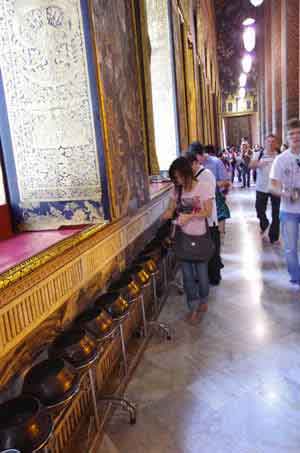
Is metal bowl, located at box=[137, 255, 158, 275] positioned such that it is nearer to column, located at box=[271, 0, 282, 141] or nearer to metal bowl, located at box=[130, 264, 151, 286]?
metal bowl, located at box=[130, 264, 151, 286]

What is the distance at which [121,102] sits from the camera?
13.4 ft

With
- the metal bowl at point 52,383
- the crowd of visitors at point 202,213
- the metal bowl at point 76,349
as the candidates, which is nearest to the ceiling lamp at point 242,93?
the crowd of visitors at point 202,213

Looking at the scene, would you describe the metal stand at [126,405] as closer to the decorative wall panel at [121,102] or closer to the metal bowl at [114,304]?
the metal bowl at [114,304]

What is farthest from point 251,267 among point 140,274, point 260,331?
point 140,274

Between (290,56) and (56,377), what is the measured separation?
13.8 meters

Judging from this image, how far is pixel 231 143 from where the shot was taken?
4494 cm

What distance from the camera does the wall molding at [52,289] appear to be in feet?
7.27

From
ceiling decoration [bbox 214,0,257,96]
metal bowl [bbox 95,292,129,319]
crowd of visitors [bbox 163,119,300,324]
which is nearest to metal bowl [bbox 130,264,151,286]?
metal bowl [bbox 95,292,129,319]

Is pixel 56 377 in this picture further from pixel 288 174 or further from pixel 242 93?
pixel 242 93

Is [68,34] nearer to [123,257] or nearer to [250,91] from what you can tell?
[123,257]

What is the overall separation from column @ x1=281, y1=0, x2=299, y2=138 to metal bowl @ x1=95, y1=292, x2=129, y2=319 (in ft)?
41.1

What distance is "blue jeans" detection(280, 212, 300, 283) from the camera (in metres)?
4.96

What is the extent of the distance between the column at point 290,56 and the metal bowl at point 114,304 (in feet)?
41.1

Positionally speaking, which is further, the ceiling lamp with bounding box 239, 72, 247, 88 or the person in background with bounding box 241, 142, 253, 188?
the ceiling lamp with bounding box 239, 72, 247, 88
